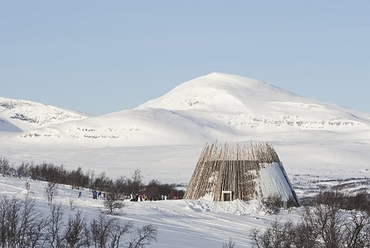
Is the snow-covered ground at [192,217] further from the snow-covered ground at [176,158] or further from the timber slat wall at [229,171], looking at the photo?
the timber slat wall at [229,171]

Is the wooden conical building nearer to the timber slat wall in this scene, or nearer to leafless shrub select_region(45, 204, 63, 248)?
the timber slat wall

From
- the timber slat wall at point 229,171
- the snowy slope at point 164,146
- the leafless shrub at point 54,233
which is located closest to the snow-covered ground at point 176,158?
the snowy slope at point 164,146

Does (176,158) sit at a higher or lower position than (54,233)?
higher

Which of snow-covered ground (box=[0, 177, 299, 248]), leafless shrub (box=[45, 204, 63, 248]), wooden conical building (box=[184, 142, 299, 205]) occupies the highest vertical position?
wooden conical building (box=[184, 142, 299, 205])

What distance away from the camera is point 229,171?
4369 cm

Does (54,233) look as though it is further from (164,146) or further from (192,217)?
(164,146)

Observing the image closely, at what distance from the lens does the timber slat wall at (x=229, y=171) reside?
43188 mm

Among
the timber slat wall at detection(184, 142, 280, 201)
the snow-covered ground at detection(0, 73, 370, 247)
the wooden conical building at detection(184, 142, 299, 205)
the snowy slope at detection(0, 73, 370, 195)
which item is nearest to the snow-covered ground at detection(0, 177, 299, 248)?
the snow-covered ground at detection(0, 73, 370, 247)

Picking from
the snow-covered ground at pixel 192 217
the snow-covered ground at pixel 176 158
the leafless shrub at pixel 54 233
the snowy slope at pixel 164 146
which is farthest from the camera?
the snowy slope at pixel 164 146

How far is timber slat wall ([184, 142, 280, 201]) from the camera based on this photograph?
142 ft

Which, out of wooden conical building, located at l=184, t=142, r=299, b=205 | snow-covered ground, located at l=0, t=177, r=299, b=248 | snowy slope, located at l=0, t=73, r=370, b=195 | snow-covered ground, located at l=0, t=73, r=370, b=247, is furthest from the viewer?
snowy slope, located at l=0, t=73, r=370, b=195

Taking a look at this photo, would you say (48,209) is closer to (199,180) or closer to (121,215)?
(121,215)

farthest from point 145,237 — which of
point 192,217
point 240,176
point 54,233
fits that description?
point 240,176

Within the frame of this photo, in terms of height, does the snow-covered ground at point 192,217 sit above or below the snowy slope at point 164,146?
below
